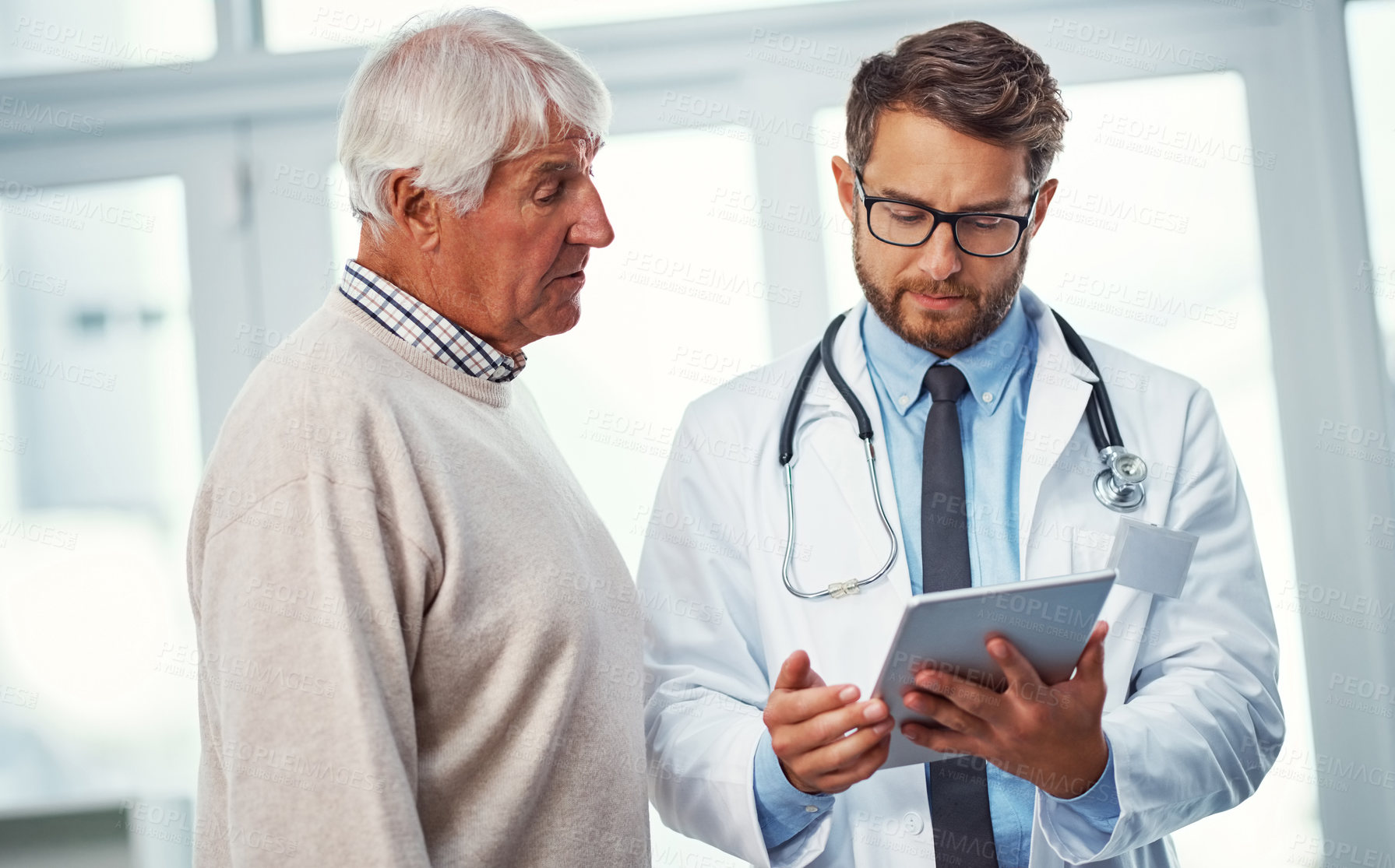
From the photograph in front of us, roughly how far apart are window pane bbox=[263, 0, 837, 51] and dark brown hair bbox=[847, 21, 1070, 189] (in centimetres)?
109

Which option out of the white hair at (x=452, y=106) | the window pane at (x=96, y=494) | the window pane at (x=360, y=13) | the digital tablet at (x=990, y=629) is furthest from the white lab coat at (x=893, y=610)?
the window pane at (x=96, y=494)

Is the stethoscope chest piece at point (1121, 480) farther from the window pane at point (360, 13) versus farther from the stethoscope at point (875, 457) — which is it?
the window pane at point (360, 13)

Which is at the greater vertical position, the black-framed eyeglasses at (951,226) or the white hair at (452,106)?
the white hair at (452,106)

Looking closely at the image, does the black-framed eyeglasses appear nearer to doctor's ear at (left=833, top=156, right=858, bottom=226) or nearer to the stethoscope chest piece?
doctor's ear at (left=833, top=156, right=858, bottom=226)

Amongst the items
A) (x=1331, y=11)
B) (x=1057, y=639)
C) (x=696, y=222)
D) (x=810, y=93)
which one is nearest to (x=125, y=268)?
(x=696, y=222)

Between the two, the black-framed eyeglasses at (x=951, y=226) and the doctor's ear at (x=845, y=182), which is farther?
the doctor's ear at (x=845, y=182)

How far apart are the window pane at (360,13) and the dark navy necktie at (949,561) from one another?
1.42 meters

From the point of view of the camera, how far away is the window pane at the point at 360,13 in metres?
2.53

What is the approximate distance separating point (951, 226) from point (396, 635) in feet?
3.00

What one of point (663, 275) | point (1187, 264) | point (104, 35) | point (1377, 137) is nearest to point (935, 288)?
point (663, 275)

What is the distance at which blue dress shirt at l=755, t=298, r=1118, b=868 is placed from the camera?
1.33m

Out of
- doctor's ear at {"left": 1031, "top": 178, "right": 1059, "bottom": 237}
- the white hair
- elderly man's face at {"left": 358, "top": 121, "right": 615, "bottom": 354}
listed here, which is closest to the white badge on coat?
doctor's ear at {"left": 1031, "top": 178, "right": 1059, "bottom": 237}

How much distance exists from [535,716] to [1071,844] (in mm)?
696

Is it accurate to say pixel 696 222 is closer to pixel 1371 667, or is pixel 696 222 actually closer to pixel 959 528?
pixel 959 528
